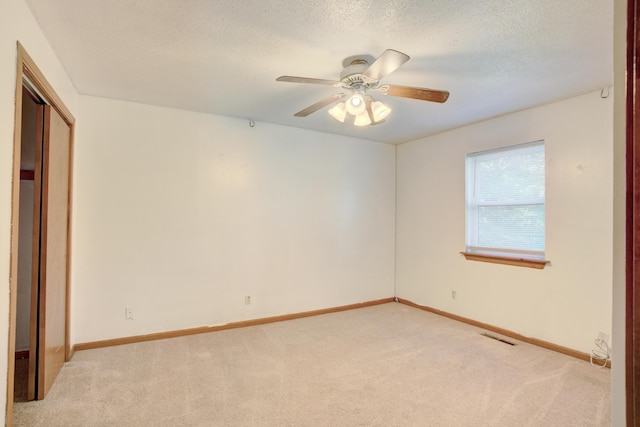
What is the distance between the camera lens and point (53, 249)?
2367mm

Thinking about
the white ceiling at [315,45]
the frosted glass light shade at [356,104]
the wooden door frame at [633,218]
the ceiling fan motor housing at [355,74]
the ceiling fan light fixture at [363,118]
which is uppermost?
the white ceiling at [315,45]

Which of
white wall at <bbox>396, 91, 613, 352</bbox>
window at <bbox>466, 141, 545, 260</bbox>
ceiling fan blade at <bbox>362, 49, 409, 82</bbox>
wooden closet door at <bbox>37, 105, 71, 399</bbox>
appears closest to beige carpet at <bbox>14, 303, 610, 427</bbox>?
wooden closet door at <bbox>37, 105, 71, 399</bbox>

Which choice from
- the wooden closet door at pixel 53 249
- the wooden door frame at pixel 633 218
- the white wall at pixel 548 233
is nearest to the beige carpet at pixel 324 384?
the wooden closet door at pixel 53 249

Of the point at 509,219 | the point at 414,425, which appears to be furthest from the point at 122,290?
the point at 509,219

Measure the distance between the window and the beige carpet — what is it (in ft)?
3.33

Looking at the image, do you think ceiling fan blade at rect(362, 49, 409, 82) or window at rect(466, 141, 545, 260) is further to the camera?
window at rect(466, 141, 545, 260)

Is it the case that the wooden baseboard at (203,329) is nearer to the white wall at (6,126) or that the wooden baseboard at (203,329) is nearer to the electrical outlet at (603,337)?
the white wall at (6,126)

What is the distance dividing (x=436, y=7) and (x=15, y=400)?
3528 mm

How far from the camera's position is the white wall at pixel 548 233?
2.82 meters

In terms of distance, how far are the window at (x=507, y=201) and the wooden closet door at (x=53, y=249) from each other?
13.1ft

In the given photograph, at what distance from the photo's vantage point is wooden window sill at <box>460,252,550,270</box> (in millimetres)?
3195

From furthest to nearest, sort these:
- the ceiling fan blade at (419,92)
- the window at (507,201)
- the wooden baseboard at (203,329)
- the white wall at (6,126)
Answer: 1. the window at (507,201)
2. the wooden baseboard at (203,329)
3. the ceiling fan blade at (419,92)
4. the white wall at (6,126)

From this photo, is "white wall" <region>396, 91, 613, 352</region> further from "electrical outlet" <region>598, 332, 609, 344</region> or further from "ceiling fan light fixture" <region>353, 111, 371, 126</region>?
"ceiling fan light fixture" <region>353, 111, 371, 126</region>

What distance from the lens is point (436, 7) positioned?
175cm
